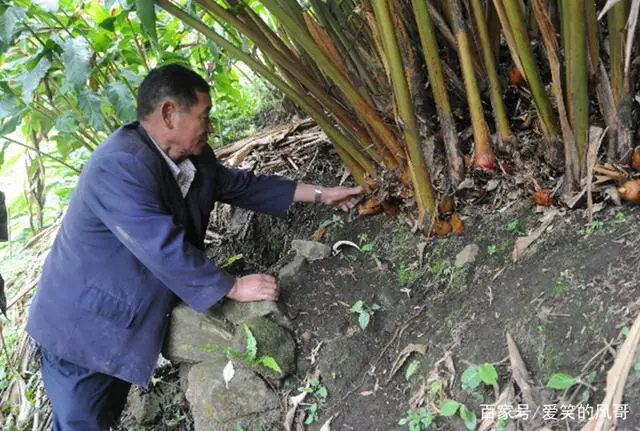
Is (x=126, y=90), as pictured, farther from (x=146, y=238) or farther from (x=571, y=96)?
(x=571, y=96)

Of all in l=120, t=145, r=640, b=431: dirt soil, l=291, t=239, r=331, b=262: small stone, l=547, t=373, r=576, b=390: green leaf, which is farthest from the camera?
l=291, t=239, r=331, b=262: small stone

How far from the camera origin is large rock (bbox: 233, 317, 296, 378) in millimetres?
1914

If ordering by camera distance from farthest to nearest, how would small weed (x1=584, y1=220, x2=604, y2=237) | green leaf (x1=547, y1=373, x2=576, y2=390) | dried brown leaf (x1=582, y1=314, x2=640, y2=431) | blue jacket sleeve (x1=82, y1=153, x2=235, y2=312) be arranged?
blue jacket sleeve (x1=82, y1=153, x2=235, y2=312) → small weed (x1=584, y1=220, x2=604, y2=237) → green leaf (x1=547, y1=373, x2=576, y2=390) → dried brown leaf (x1=582, y1=314, x2=640, y2=431)

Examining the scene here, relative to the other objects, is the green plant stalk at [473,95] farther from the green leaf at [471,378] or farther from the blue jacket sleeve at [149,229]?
the blue jacket sleeve at [149,229]

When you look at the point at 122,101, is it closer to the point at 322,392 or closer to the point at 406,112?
the point at 406,112

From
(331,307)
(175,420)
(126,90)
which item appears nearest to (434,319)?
(331,307)

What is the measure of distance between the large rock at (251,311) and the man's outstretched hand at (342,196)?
1.79 feet

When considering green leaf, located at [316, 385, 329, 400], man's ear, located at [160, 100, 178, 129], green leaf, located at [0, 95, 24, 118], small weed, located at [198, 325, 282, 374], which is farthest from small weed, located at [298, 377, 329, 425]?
green leaf, located at [0, 95, 24, 118]

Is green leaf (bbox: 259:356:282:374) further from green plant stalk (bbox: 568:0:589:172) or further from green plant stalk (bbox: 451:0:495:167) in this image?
green plant stalk (bbox: 568:0:589:172)

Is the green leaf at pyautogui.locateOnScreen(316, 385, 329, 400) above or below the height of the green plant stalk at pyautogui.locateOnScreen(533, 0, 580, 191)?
below

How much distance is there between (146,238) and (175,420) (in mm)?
861

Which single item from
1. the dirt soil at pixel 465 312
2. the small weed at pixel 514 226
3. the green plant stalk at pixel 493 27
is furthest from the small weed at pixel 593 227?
the green plant stalk at pixel 493 27

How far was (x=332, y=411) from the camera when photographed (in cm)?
179

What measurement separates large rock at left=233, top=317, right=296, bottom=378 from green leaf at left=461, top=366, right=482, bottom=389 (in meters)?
0.66
